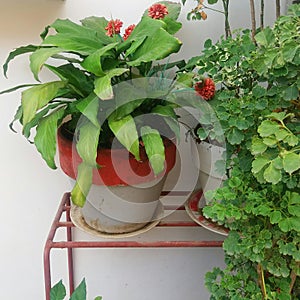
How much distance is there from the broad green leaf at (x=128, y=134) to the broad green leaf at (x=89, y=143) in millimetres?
39

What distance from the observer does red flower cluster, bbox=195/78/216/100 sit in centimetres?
104

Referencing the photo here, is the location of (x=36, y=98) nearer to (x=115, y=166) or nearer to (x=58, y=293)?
(x=115, y=166)

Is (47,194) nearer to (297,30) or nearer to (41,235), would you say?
(41,235)

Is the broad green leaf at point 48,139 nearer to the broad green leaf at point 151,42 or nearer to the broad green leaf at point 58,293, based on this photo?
the broad green leaf at point 151,42

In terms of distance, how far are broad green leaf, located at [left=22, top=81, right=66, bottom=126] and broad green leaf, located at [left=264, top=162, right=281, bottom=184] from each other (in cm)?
47

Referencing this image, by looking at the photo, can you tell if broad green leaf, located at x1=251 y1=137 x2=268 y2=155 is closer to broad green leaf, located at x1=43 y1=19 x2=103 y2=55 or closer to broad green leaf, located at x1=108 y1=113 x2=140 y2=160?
broad green leaf, located at x1=108 y1=113 x2=140 y2=160

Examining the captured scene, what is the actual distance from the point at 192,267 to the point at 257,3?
0.82 meters

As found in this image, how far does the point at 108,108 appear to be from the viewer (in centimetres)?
100

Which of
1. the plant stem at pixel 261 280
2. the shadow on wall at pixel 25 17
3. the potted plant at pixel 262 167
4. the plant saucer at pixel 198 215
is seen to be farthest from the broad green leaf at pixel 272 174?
the shadow on wall at pixel 25 17

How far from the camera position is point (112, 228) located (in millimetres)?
1105

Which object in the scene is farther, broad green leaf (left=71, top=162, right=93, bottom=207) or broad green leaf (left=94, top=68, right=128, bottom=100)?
broad green leaf (left=71, top=162, right=93, bottom=207)

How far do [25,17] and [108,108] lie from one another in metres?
0.43

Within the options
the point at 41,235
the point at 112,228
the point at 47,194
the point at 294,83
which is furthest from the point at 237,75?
the point at 41,235

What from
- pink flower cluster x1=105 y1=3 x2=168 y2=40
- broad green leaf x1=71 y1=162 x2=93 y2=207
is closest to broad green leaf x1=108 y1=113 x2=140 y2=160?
broad green leaf x1=71 y1=162 x2=93 y2=207
